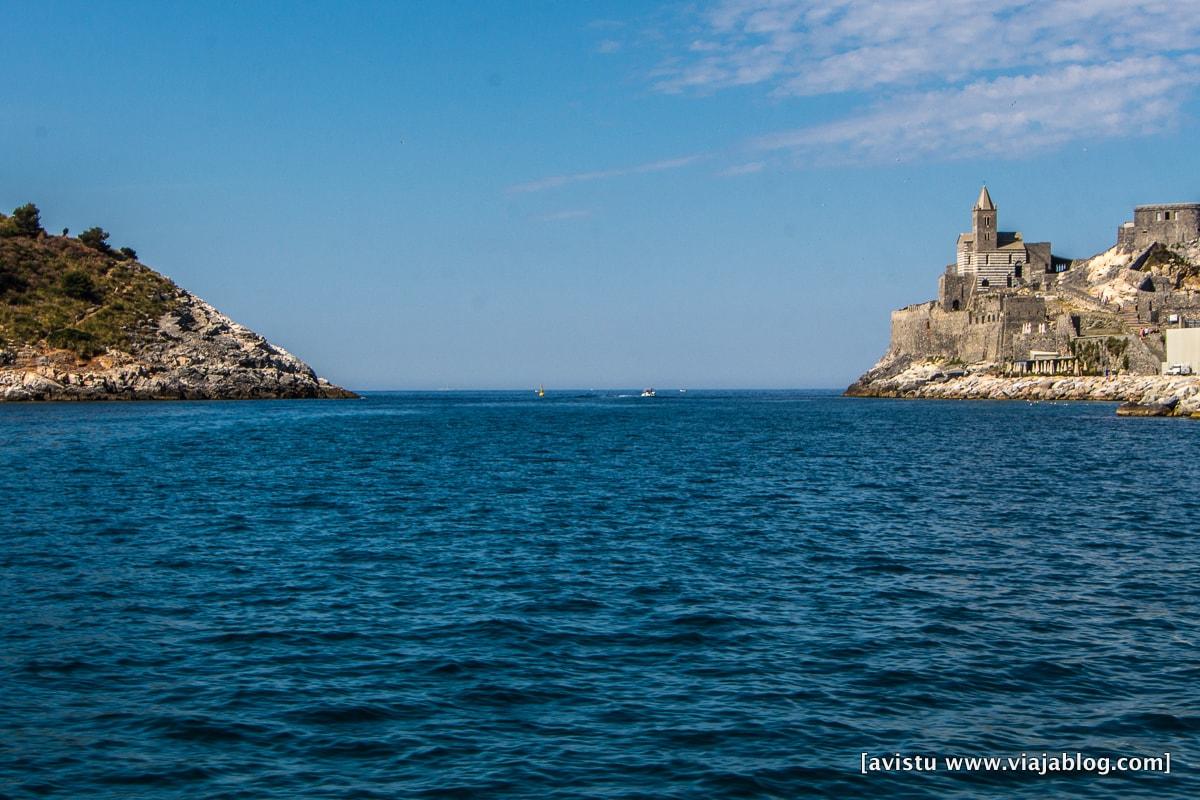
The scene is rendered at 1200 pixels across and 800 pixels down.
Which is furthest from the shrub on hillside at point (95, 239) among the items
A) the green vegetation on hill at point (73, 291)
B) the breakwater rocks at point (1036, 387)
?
the breakwater rocks at point (1036, 387)

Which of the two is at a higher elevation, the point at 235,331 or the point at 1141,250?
the point at 1141,250

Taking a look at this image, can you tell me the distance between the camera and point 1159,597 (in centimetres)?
1808

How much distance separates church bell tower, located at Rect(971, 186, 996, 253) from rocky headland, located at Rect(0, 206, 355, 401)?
9153cm

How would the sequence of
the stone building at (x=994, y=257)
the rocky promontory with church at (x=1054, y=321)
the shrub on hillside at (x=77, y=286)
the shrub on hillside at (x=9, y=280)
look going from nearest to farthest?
the rocky promontory with church at (x=1054, y=321)
the shrub on hillside at (x=9, y=280)
the shrub on hillside at (x=77, y=286)
the stone building at (x=994, y=257)

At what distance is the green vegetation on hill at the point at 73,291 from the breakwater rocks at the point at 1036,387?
3750 inches

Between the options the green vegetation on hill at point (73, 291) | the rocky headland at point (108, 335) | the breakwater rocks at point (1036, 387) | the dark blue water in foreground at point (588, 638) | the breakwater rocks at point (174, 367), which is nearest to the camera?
the dark blue water in foreground at point (588, 638)

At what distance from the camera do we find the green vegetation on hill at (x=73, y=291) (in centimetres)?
11012

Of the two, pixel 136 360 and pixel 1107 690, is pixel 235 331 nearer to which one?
pixel 136 360

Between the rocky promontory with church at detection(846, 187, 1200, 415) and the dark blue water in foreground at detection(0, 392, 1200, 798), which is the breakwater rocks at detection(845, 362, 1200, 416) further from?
the dark blue water in foreground at detection(0, 392, 1200, 798)

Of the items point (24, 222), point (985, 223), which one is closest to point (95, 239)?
point (24, 222)

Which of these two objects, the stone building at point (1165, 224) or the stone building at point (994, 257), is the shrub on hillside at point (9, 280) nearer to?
the stone building at point (994, 257)

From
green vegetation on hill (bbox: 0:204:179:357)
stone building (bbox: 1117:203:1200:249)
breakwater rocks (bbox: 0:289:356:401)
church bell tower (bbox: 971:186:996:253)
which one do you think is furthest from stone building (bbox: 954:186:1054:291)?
green vegetation on hill (bbox: 0:204:179:357)

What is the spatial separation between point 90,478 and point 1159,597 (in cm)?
3468

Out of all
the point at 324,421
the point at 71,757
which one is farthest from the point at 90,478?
the point at 324,421
